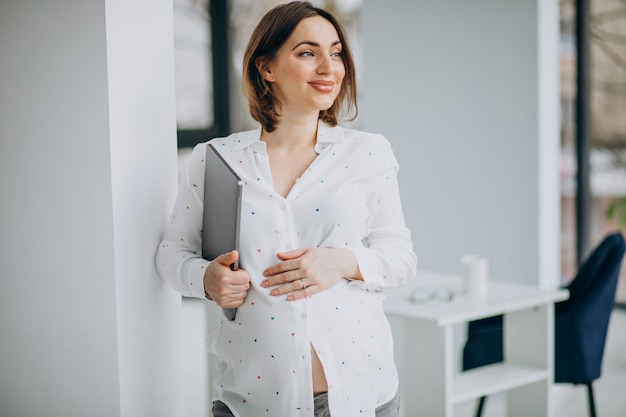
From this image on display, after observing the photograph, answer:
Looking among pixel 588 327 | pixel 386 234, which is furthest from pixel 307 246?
pixel 588 327

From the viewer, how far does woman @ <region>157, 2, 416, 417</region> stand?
1.37m

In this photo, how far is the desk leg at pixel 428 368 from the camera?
2.28 m

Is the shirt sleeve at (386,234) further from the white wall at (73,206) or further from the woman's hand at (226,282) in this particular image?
the white wall at (73,206)

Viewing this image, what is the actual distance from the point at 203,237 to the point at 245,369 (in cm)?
28

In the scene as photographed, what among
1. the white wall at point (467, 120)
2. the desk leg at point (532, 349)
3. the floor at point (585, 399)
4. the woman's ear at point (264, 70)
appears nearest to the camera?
the woman's ear at point (264, 70)

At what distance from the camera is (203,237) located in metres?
1.45

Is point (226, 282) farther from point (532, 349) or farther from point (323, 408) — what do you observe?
point (532, 349)

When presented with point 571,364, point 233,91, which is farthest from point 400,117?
point 233,91

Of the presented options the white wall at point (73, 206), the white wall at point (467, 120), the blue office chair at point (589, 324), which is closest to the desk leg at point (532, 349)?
the blue office chair at point (589, 324)

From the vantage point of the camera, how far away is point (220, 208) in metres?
1.33

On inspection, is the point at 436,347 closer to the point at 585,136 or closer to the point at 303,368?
the point at 303,368

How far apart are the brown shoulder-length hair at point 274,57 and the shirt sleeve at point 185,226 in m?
0.15

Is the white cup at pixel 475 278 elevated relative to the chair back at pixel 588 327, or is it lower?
elevated

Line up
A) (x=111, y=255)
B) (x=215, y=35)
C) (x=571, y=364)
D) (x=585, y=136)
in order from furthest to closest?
(x=215, y=35)
(x=585, y=136)
(x=571, y=364)
(x=111, y=255)
